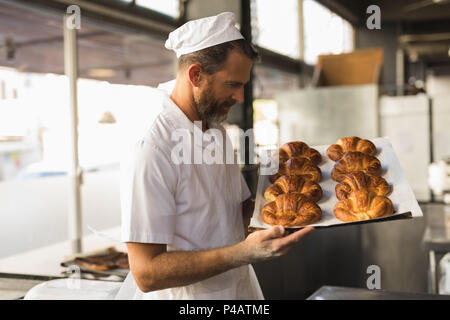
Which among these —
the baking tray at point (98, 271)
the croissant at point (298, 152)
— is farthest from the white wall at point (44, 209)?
the croissant at point (298, 152)

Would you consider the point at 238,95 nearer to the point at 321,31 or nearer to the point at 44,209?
the point at 44,209

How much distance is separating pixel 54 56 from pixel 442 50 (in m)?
8.10

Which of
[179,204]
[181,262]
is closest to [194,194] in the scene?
[179,204]

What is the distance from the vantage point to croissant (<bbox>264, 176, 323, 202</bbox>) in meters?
1.53

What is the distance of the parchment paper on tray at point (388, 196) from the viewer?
1343 millimetres

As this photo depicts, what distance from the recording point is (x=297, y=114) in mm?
5035

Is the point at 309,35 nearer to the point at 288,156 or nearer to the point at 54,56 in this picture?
the point at 54,56

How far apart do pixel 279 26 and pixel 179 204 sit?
205 inches

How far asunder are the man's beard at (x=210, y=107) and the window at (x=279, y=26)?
3.81 m

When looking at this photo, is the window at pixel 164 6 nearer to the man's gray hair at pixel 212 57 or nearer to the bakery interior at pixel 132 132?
the bakery interior at pixel 132 132

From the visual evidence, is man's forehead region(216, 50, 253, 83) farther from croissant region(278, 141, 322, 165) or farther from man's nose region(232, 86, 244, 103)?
croissant region(278, 141, 322, 165)

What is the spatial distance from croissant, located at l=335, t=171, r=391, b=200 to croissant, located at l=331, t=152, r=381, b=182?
0.03 m

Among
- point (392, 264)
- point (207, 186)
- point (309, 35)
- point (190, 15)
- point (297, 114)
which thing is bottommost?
point (392, 264)

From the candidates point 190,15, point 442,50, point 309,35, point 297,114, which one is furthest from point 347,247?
point 442,50
